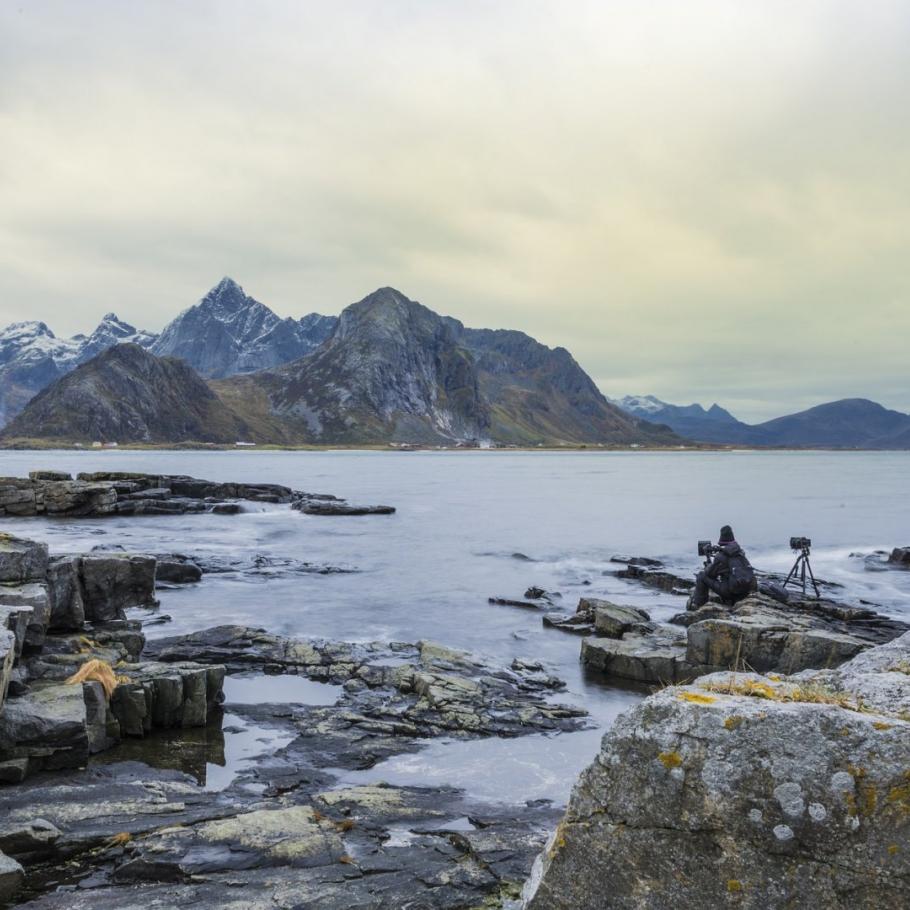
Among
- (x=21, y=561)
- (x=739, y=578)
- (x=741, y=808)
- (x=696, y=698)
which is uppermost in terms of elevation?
(x=696, y=698)

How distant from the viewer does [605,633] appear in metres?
25.3

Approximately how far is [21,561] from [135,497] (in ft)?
190

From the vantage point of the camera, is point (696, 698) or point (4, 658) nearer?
point (696, 698)

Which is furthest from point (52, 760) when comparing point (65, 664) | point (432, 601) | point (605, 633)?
point (432, 601)

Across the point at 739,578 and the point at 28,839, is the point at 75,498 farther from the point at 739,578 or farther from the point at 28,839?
the point at 28,839

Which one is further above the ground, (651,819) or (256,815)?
(651,819)

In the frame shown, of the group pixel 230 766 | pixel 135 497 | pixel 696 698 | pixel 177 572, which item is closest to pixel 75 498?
pixel 135 497

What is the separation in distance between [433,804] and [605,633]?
14.7 meters

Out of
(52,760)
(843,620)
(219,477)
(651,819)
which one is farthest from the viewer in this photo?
(219,477)

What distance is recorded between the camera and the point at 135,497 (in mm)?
71562

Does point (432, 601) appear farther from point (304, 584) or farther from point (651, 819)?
point (651, 819)

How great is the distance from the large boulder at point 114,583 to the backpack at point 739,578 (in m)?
20.4

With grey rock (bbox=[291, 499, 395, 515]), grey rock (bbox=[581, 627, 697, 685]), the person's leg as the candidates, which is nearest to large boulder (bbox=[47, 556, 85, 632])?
grey rock (bbox=[581, 627, 697, 685])

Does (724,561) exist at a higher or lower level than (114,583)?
higher
